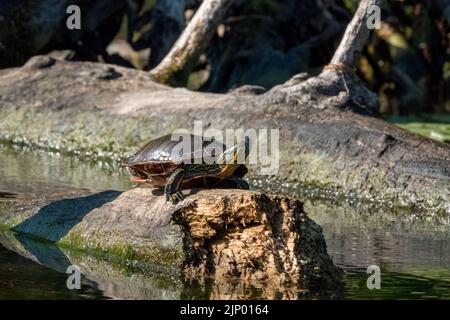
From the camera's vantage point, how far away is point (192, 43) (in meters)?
13.8

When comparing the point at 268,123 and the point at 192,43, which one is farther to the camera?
the point at 192,43

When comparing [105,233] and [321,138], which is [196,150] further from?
[321,138]

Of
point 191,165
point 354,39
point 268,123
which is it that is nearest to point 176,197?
point 191,165

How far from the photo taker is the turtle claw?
22.9 feet

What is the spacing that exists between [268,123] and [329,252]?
3.67 m

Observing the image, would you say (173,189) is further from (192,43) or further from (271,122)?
(192,43)

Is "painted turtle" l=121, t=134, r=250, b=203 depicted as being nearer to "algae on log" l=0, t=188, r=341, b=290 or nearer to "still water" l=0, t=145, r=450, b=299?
"algae on log" l=0, t=188, r=341, b=290

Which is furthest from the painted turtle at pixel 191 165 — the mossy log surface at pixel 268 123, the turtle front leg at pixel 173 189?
the mossy log surface at pixel 268 123

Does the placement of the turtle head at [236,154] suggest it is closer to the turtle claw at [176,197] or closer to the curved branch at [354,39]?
the turtle claw at [176,197]

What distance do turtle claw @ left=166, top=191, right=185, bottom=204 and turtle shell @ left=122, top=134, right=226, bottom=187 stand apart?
0.33 meters

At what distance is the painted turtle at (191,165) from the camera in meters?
7.23

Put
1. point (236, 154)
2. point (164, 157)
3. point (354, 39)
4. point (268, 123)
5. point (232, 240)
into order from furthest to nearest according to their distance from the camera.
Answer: point (354, 39) < point (268, 123) < point (164, 157) < point (236, 154) < point (232, 240)
